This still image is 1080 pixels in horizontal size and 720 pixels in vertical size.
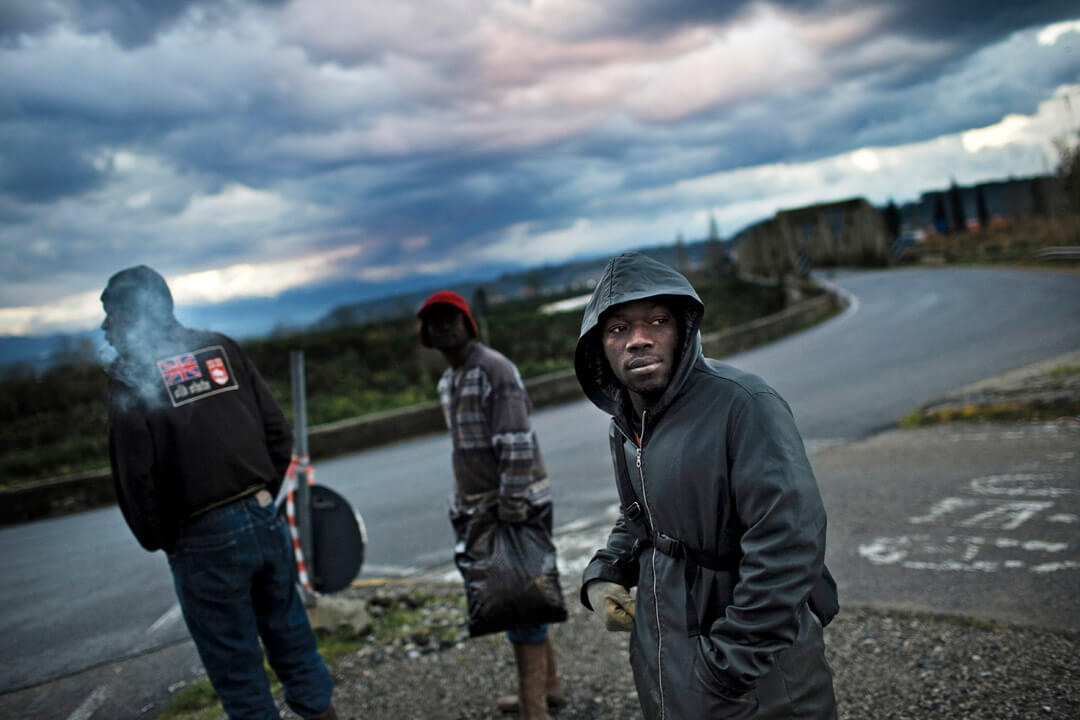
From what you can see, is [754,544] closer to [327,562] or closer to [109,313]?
[109,313]

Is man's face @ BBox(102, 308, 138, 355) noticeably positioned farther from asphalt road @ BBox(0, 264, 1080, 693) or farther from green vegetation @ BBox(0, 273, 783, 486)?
green vegetation @ BBox(0, 273, 783, 486)

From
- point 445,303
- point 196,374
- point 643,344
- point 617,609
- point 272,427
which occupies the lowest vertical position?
point 617,609

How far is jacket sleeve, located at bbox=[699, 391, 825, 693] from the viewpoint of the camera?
176cm

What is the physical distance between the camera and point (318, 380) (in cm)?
1986

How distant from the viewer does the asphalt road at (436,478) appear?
5.93 m

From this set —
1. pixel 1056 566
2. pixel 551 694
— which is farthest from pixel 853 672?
pixel 1056 566

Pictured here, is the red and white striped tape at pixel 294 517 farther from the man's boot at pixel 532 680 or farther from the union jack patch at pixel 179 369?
the man's boot at pixel 532 680

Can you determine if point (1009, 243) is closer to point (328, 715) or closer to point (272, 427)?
point (272, 427)

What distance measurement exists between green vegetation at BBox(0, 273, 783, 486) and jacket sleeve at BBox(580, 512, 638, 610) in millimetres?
11592

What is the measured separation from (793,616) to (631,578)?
67cm

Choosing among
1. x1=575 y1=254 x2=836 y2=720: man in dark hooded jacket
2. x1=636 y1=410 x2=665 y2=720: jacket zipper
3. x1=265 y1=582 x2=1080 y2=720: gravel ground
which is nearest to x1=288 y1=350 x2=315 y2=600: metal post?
x1=265 y1=582 x2=1080 y2=720: gravel ground

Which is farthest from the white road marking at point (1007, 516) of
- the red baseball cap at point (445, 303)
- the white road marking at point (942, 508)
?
the red baseball cap at point (445, 303)

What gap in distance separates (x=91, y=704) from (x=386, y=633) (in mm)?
1736

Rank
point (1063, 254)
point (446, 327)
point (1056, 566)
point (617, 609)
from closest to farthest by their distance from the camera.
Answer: point (617, 609) → point (446, 327) → point (1056, 566) → point (1063, 254)
